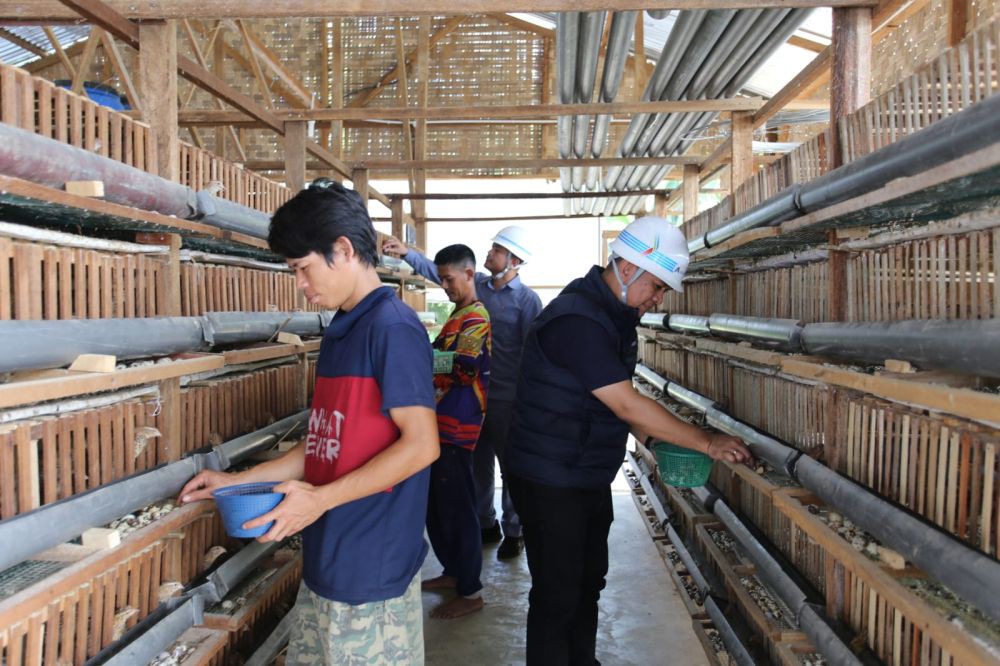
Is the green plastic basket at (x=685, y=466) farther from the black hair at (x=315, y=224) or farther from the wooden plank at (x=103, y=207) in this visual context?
the wooden plank at (x=103, y=207)

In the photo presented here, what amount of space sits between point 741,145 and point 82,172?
372 centimetres

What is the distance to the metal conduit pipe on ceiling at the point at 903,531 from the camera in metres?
1.38

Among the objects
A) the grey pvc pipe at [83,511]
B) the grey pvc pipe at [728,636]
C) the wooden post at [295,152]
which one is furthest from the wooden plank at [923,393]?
the wooden post at [295,152]

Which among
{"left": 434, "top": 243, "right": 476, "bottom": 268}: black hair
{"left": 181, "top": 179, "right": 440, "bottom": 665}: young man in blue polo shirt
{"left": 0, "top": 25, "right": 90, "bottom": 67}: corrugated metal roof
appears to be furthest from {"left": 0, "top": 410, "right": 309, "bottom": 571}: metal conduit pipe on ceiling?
{"left": 0, "top": 25, "right": 90, "bottom": 67}: corrugated metal roof

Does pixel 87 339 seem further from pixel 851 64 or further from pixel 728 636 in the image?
pixel 728 636

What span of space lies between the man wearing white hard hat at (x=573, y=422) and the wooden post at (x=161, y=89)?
1.40 metres

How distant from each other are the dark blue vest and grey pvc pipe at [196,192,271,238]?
1.08 m

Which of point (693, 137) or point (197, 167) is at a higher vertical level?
point (693, 137)

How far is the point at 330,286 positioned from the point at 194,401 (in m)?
1.15

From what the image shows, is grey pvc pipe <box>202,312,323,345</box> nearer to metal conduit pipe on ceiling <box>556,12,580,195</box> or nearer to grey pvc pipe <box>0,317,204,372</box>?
grey pvc pipe <box>0,317,204,372</box>

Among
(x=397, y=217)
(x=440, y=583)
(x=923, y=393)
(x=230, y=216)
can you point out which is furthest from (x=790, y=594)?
(x=397, y=217)

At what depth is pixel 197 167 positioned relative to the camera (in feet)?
9.01

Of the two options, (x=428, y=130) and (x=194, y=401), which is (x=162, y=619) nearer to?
(x=194, y=401)

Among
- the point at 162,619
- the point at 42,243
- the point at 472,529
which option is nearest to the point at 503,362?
the point at 472,529
